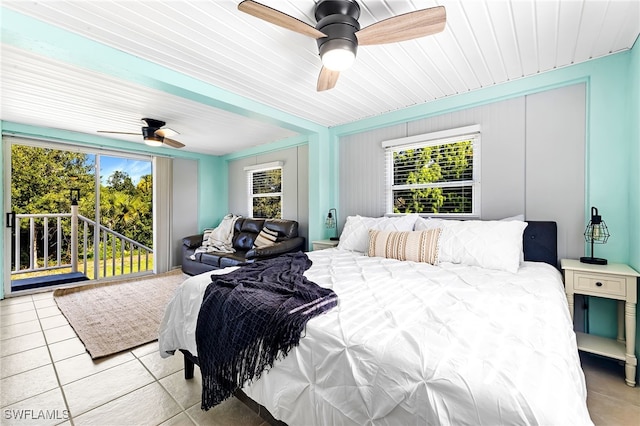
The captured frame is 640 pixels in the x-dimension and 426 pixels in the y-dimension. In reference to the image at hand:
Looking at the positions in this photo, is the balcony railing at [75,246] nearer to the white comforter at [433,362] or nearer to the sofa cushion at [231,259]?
the sofa cushion at [231,259]

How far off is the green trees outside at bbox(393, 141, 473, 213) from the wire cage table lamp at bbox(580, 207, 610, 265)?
972 millimetres

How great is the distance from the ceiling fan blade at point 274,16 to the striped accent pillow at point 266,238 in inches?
127

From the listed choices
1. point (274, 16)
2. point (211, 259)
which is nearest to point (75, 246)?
point (211, 259)

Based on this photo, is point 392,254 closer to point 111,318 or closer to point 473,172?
point 473,172

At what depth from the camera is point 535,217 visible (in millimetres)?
2631

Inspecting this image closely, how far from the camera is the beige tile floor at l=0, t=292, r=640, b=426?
5.36 feet

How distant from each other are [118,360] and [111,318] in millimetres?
1086

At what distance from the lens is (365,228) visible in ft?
10.3

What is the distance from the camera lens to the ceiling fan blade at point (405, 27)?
59.8 inches

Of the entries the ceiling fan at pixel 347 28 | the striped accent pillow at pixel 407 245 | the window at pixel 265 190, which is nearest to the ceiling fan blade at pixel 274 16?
the ceiling fan at pixel 347 28

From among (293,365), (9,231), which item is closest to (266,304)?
(293,365)

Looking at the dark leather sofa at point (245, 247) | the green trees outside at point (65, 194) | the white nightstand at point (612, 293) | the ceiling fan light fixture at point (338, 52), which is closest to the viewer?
the ceiling fan light fixture at point (338, 52)

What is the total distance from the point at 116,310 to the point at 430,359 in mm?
3866

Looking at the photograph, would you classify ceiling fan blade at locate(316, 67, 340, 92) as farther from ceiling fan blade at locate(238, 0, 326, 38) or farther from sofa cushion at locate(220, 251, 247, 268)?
sofa cushion at locate(220, 251, 247, 268)
